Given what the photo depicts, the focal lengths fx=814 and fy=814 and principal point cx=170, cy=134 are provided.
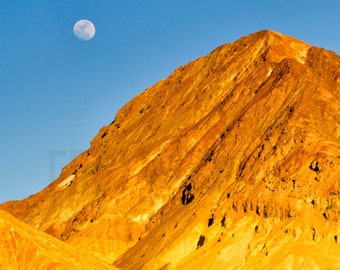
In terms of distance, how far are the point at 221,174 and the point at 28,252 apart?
30111mm

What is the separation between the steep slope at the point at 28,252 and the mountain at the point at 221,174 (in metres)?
15.8

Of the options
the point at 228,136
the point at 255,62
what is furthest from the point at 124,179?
the point at 255,62

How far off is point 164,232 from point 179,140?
18.0 m

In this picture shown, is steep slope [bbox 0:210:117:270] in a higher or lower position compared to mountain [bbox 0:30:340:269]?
lower

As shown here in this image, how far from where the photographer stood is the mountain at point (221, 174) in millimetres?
61938

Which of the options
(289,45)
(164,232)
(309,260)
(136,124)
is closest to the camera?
(309,260)

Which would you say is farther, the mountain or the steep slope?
the mountain

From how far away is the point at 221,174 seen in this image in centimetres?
7369

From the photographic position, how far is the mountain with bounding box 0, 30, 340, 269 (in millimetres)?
61938

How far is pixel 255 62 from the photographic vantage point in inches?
3605

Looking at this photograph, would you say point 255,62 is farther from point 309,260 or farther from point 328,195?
point 309,260

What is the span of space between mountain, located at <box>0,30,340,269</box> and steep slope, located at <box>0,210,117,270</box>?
51.8 ft

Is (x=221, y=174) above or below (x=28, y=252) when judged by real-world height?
above

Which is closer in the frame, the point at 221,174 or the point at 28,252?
the point at 28,252
